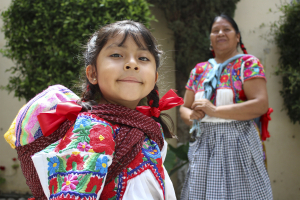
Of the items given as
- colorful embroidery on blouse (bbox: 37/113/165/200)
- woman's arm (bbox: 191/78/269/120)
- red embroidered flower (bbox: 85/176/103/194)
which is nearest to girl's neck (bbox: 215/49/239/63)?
woman's arm (bbox: 191/78/269/120)

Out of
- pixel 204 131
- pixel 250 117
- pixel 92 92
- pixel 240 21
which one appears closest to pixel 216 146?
pixel 204 131

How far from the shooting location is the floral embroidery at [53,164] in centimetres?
86

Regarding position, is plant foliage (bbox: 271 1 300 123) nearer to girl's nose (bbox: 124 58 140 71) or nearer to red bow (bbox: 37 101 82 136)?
girl's nose (bbox: 124 58 140 71)

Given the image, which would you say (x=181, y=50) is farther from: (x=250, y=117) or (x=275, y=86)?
(x=250, y=117)

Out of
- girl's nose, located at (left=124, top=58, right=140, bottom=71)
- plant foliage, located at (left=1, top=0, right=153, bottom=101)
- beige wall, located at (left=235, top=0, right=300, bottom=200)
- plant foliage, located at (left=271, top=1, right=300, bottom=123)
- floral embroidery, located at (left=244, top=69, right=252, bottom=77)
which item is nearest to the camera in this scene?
girl's nose, located at (left=124, top=58, right=140, bottom=71)

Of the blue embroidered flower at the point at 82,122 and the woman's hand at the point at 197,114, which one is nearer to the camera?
the blue embroidered flower at the point at 82,122

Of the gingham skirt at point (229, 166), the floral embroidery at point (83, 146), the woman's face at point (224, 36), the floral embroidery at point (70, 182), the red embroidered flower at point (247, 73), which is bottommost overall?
the gingham skirt at point (229, 166)

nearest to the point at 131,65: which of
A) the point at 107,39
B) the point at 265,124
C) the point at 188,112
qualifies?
the point at 107,39

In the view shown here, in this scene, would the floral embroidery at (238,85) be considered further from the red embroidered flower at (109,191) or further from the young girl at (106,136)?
the red embroidered flower at (109,191)

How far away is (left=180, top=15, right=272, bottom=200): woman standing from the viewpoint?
207 cm

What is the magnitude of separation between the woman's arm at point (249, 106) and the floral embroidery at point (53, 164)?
158cm

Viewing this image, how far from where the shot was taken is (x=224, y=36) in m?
2.42

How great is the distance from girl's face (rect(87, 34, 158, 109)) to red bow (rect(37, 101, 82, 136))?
166 mm

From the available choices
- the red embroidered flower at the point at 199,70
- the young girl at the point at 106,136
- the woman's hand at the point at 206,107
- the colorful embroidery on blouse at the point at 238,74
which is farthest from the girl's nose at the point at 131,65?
the red embroidered flower at the point at 199,70
